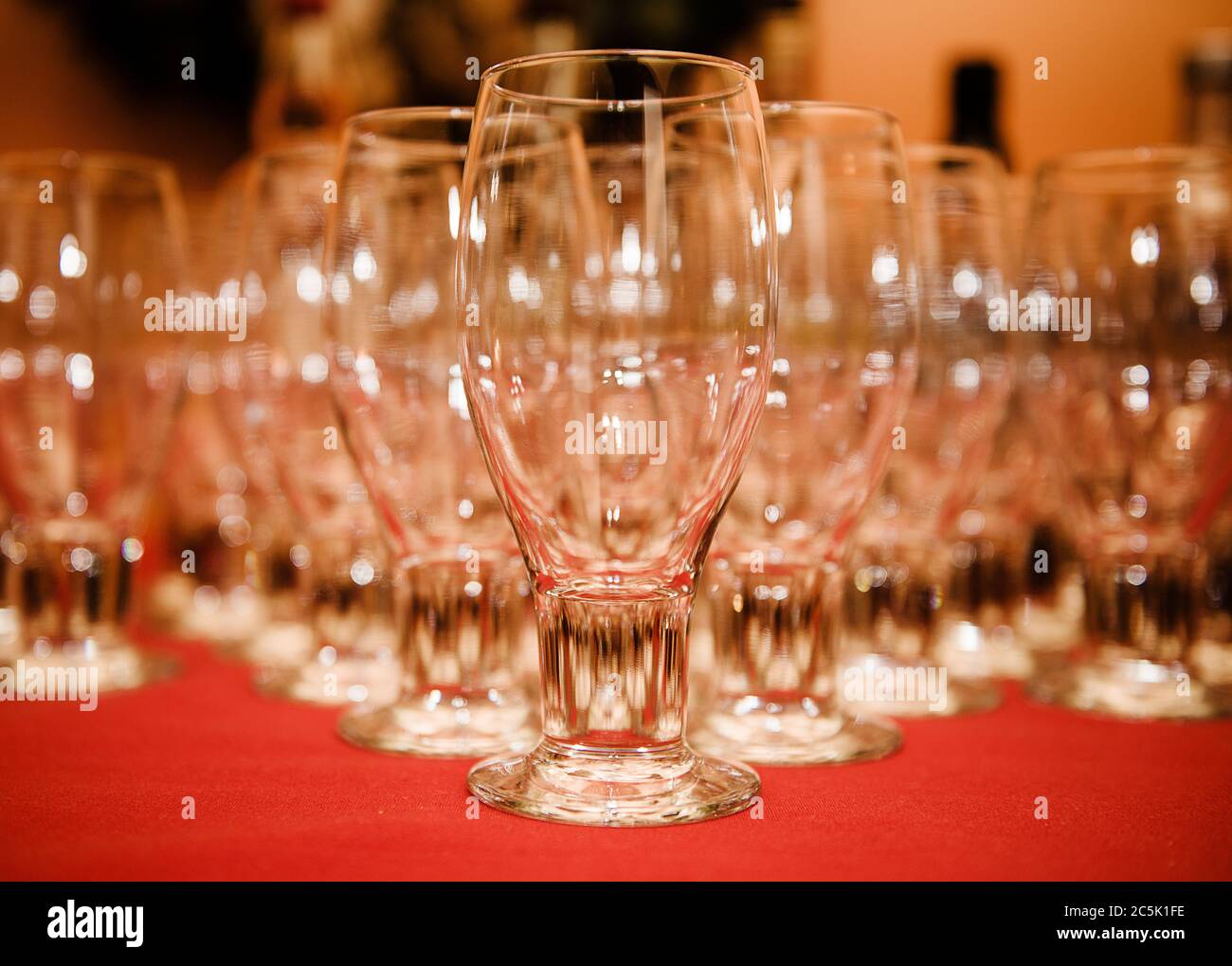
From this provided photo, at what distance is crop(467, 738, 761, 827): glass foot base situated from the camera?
0.41 meters

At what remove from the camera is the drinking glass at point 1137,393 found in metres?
0.62

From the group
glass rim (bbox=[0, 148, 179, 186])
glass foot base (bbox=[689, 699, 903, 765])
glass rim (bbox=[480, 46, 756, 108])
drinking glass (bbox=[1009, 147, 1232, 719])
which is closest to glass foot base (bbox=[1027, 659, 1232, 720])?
drinking glass (bbox=[1009, 147, 1232, 719])

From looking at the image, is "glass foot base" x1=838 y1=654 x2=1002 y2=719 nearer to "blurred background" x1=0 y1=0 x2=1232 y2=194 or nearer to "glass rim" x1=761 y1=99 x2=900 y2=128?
"glass rim" x1=761 y1=99 x2=900 y2=128

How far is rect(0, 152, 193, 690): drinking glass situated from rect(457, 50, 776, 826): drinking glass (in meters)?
0.29

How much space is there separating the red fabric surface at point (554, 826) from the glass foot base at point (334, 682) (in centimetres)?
5

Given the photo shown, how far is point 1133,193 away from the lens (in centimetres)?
64

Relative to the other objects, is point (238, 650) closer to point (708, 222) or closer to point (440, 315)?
point (440, 315)

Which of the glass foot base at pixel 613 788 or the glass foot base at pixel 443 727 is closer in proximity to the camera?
the glass foot base at pixel 613 788

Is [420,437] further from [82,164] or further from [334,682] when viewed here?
[82,164]

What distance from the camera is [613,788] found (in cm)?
43

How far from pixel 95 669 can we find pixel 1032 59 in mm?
982

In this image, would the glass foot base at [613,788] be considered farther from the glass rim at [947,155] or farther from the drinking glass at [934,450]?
the glass rim at [947,155]

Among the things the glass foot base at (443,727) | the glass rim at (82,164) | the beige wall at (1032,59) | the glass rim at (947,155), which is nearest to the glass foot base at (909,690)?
the glass foot base at (443,727)

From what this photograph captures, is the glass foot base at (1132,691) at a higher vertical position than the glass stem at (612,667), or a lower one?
lower
